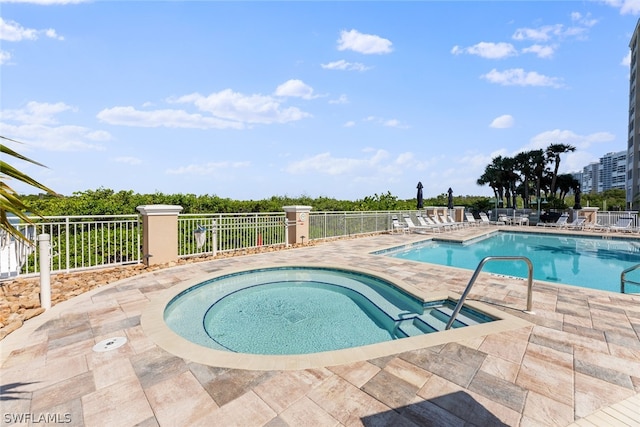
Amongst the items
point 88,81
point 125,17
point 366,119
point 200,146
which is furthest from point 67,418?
point 366,119

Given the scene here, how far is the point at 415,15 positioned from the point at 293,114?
1061cm

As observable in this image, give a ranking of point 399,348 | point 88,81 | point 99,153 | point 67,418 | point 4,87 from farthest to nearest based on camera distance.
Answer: point 99,153 < point 88,81 < point 399,348 < point 67,418 < point 4,87

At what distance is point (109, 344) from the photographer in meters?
2.96

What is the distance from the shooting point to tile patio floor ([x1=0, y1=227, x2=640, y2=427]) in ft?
6.37

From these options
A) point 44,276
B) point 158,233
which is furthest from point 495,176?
point 44,276

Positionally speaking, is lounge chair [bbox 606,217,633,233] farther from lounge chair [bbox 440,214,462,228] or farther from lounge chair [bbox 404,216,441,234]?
lounge chair [bbox 404,216,441,234]

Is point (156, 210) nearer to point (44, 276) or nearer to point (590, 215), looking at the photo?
point (44, 276)

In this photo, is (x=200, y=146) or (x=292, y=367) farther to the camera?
(x=200, y=146)

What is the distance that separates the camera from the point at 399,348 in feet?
9.43

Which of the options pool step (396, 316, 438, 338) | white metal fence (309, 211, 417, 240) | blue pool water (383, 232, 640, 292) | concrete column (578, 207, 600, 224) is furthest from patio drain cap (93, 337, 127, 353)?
concrete column (578, 207, 600, 224)

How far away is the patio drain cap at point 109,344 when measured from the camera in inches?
112

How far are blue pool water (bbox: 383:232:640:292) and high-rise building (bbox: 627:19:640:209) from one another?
3360cm

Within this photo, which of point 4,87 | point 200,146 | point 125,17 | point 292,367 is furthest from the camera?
point 200,146

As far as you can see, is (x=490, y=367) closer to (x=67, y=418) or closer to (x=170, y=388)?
(x=170, y=388)
